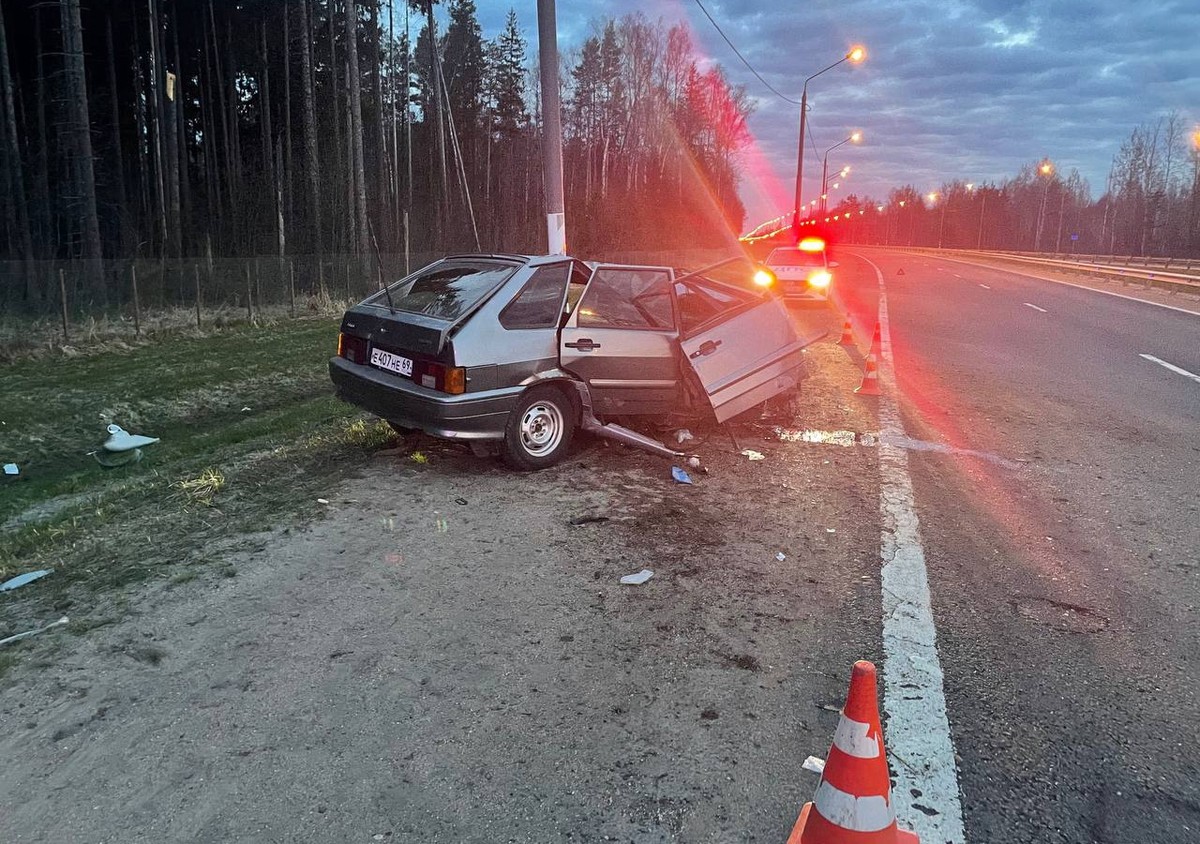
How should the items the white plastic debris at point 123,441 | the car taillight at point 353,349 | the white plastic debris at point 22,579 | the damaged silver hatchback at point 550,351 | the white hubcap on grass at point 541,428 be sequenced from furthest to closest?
the white plastic debris at point 123,441 → the car taillight at point 353,349 → the white hubcap on grass at point 541,428 → the damaged silver hatchback at point 550,351 → the white plastic debris at point 22,579

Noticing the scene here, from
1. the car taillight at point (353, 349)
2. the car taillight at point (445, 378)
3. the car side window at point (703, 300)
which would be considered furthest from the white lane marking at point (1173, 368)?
the car taillight at point (353, 349)

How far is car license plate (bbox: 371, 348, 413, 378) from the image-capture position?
561cm

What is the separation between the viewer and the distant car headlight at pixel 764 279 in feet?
25.3

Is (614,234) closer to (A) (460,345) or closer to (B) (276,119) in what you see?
(B) (276,119)

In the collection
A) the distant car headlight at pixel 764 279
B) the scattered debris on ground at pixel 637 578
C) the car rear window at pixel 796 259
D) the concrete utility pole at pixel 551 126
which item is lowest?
the scattered debris on ground at pixel 637 578

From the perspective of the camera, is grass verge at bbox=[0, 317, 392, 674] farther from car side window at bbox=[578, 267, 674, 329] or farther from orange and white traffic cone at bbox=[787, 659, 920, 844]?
orange and white traffic cone at bbox=[787, 659, 920, 844]

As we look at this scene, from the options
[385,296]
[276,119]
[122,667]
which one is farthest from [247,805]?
[276,119]

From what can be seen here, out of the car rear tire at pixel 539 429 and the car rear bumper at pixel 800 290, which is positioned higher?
the car rear bumper at pixel 800 290

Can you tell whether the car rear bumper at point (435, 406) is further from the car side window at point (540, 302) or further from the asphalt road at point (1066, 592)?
the asphalt road at point (1066, 592)

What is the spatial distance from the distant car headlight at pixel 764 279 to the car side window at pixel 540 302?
239 centimetres

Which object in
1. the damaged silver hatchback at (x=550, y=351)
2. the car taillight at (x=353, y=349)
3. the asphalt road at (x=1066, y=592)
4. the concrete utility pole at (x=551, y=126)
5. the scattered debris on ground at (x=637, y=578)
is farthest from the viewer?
the concrete utility pole at (x=551, y=126)

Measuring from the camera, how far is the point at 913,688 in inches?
122

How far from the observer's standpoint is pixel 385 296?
244 inches

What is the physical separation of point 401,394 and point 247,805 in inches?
136
